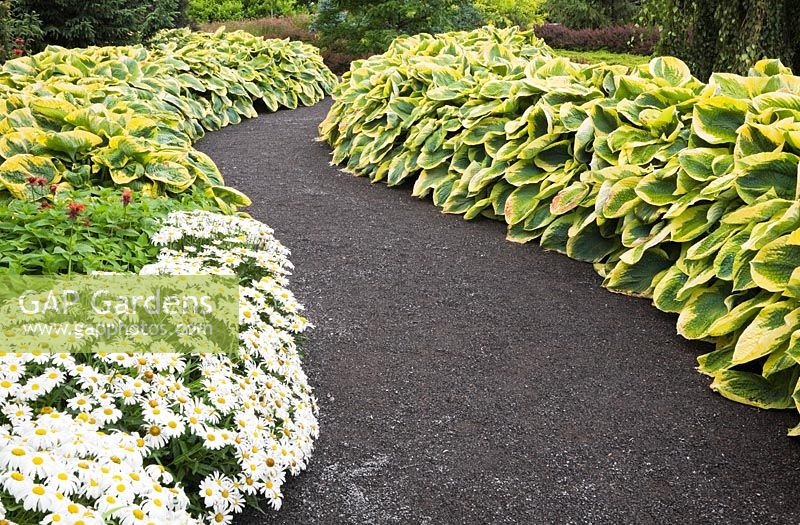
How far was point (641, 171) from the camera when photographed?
3.77m

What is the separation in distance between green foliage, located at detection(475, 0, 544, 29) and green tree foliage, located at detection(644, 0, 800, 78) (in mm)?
9648

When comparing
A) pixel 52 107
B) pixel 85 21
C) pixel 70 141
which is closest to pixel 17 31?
pixel 85 21

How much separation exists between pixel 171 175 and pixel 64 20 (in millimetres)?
7203

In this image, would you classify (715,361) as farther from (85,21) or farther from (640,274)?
(85,21)

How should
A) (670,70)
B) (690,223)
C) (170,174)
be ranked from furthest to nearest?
(670,70), (170,174), (690,223)

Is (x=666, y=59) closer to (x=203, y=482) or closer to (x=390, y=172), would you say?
(x=390, y=172)

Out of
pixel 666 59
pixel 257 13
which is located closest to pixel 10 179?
pixel 666 59

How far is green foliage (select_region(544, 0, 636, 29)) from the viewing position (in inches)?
744

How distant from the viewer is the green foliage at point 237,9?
19.0 metres

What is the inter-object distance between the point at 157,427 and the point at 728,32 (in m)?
6.24

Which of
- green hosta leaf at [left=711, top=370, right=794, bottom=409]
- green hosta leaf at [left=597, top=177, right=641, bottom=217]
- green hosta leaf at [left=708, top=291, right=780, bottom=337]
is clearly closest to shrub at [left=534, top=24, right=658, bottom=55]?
green hosta leaf at [left=597, top=177, right=641, bottom=217]

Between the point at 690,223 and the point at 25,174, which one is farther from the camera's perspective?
the point at 25,174

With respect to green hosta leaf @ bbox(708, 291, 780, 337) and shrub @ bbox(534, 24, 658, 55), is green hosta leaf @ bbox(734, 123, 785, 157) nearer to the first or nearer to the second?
green hosta leaf @ bbox(708, 291, 780, 337)

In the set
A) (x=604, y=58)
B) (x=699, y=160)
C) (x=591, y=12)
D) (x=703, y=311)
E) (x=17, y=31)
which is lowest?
(x=604, y=58)
